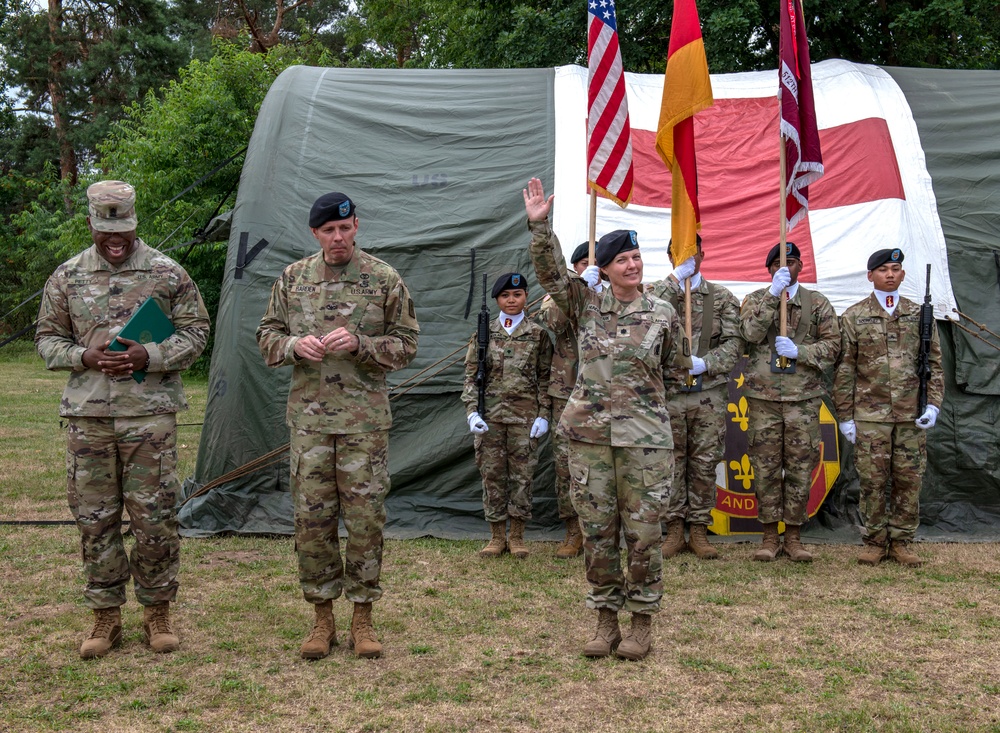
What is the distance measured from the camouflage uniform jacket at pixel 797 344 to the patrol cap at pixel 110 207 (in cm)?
414

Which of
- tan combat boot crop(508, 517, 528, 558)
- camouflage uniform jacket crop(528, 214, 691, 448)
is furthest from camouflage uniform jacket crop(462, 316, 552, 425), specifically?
camouflage uniform jacket crop(528, 214, 691, 448)

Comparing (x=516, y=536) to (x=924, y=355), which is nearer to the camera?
(x=924, y=355)

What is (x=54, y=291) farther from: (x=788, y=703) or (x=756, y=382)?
(x=756, y=382)

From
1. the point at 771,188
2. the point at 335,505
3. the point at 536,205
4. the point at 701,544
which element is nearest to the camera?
the point at 536,205

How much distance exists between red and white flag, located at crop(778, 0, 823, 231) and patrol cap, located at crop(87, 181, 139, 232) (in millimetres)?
4403

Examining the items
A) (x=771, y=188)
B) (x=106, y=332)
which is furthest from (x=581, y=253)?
(x=106, y=332)

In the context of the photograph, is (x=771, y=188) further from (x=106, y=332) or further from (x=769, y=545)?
(x=106, y=332)

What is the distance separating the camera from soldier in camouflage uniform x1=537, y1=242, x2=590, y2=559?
6.79 metres

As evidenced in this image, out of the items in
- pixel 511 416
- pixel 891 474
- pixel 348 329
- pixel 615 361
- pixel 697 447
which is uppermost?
pixel 348 329

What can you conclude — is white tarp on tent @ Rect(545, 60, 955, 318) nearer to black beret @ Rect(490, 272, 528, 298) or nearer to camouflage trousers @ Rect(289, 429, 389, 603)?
black beret @ Rect(490, 272, 528, 298)

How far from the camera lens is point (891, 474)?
6.55m

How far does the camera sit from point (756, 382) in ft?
22.3

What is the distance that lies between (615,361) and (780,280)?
8.15 ft

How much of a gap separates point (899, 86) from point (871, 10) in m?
5.09
